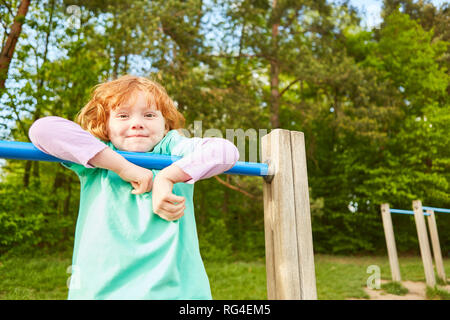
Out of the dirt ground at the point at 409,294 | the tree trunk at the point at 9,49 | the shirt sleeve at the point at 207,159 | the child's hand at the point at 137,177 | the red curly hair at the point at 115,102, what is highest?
the tree trunk at the point at 9,49

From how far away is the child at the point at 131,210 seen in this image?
2.42 feet

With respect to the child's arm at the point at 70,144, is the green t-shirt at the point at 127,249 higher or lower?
lower

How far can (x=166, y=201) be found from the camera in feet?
2.44

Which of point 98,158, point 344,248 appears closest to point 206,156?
point 98,158

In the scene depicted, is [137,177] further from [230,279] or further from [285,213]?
[230,279]

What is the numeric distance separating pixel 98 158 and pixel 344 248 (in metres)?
10.5

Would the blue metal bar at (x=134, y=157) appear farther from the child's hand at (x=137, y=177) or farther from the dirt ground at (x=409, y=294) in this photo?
the dirt ground at (x=409, y=294)

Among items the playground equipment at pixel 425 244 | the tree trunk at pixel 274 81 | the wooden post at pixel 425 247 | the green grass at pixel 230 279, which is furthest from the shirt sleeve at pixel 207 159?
the tree trunk at pixel 274 81

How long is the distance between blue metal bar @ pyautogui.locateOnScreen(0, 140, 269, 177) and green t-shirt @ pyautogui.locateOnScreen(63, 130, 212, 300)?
0.20 ft

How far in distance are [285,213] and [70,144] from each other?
511 millimetres

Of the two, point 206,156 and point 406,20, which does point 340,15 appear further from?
point 206,156

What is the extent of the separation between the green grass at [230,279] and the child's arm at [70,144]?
1.78 metres

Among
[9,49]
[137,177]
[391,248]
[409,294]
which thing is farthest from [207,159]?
[391,248]

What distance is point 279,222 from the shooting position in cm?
91
